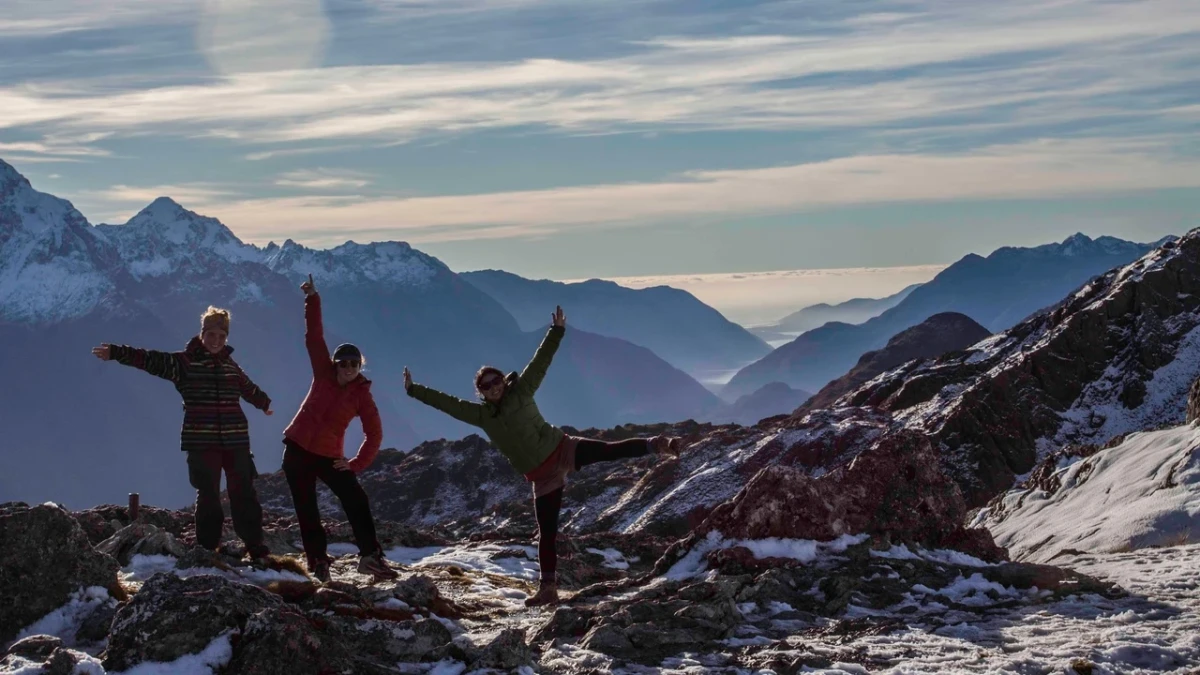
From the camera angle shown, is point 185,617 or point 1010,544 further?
point 1010,544

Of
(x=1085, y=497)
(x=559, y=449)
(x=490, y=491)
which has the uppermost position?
(x=559, y=449)

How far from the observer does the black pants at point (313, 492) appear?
54.5ft

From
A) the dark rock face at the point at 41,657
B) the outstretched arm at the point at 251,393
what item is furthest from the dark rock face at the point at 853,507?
the dark rock face at the point at 41,657

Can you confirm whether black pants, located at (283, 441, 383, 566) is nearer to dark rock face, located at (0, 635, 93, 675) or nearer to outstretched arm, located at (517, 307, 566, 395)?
outstretched arm, located at (517, 307, 566, 395)

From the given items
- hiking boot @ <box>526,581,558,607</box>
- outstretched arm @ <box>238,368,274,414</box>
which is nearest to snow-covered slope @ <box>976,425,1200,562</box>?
hiking boot @ <box>526,581,558,607</box>

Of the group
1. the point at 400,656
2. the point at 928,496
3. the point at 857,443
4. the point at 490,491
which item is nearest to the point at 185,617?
the point at 400,656

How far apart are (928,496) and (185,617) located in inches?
473

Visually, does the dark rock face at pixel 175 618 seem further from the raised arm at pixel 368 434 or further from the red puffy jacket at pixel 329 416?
the red puffy jacket at pixel 329 416

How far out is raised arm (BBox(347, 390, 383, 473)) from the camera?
643 inches

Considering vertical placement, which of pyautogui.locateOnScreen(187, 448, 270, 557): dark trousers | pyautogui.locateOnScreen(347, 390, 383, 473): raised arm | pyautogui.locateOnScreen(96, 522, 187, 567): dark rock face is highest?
pyautogui.locateOnScreen(347, 390, 383, 473): raised arm

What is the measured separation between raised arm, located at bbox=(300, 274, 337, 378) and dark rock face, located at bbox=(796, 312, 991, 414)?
118 metres

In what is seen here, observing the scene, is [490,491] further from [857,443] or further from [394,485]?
[857,443]

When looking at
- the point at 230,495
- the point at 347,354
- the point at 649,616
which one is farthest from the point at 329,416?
the point at 649,616

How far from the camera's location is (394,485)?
105m
